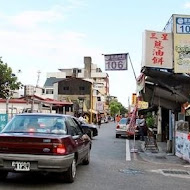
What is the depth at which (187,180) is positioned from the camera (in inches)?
410

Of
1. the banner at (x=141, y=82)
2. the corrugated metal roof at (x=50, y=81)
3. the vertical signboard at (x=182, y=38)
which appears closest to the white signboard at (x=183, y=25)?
the vertical signboard at (x=182, y=38)

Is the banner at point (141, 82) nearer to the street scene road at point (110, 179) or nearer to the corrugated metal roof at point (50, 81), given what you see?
the street scene road at point (110, 179)

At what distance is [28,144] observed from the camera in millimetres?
8320

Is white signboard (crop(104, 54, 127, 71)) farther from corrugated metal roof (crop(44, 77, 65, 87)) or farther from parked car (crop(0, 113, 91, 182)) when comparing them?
corrugated metal roof (crop(44, 77, 65, 87))

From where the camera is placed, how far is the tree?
37469mm

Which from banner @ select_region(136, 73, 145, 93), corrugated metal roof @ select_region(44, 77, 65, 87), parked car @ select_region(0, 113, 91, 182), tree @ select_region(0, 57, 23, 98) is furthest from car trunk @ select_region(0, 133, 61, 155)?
corrugated metal roof @ select_region(44, 77, 65, 87)

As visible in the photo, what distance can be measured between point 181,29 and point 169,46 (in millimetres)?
809

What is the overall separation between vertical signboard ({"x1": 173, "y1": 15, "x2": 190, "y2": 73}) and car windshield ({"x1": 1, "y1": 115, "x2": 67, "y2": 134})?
716 centimetres

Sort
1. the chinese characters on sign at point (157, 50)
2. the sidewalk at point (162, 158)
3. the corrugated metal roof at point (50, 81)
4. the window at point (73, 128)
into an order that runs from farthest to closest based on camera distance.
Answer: the corrugated metal roof at point (50, 81)
the chinese characters on sign at point (157, 50)
the sidewalk at point (162, 158)
the window at point (73, 128)

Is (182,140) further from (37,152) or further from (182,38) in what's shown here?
(37,152)

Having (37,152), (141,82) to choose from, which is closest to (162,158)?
(141,82)

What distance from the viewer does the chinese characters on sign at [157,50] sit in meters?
15.0

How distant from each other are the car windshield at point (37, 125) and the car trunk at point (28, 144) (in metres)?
0.75

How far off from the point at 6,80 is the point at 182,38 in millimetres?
25147
